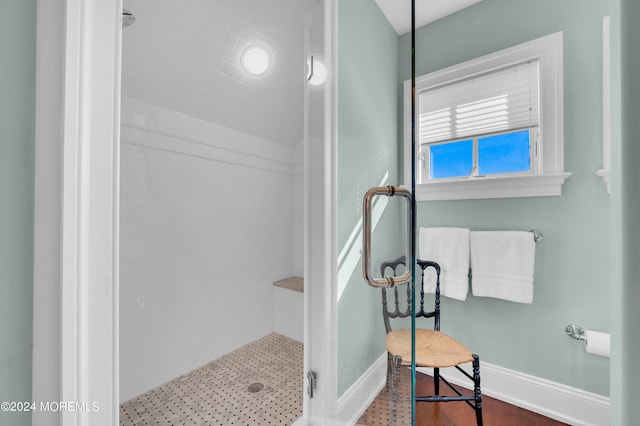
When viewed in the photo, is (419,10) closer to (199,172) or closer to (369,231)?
(369,231)

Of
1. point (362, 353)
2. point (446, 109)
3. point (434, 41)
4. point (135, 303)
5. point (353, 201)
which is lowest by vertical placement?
point (362, 353)

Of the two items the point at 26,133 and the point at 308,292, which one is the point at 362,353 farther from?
the point at 26,133

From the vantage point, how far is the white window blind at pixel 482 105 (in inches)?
59.1

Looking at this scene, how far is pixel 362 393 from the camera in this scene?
1173 mm

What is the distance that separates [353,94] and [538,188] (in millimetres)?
1101

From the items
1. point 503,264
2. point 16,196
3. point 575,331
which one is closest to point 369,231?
point 16,196

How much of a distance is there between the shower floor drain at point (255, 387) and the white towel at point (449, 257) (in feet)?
3.71

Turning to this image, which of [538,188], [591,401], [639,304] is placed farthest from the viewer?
[538,188]

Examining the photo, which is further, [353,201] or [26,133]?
[353,201]

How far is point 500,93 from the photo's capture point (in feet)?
5.19

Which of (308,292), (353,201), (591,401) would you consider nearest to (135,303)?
(308,292)

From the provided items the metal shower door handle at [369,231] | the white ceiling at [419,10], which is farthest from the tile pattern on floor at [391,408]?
the white ceiling at [419,10]

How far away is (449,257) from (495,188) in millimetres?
469

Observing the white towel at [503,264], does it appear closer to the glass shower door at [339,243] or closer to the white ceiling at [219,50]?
the glass shower door at [339,243]
